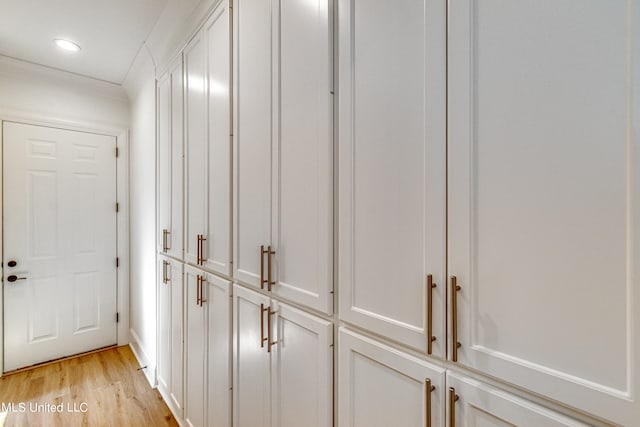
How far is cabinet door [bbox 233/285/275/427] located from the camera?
4.07 feet

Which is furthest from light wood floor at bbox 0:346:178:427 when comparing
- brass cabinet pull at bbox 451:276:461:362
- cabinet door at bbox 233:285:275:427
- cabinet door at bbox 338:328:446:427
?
brass cabinet pull at bbox 451:276:461:362

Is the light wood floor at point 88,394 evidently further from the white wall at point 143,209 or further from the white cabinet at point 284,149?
the white cabinet at point 284,149

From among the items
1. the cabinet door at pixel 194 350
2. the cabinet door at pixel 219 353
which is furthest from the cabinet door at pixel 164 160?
the cabinet door at pixel 219 353

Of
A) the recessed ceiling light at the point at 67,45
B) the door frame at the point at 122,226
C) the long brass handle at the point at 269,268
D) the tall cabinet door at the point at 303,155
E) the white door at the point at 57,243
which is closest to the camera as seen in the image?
the tall cabinet door at the point at 303,155

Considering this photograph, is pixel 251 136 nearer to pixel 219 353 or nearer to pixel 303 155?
pixel 303 155

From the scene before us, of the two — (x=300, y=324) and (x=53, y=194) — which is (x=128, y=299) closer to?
(x=53, y=194)

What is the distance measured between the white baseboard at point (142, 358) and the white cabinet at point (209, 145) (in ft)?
4.61

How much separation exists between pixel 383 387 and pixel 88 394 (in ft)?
9.14

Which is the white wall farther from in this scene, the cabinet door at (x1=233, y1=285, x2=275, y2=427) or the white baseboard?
the cabinet door at (x1=233, y1=285, x2=275, y2=427)

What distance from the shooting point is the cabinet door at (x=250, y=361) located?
124 cm

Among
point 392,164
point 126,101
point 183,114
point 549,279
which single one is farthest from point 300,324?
point 126,101

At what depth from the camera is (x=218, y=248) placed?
157 centimetres

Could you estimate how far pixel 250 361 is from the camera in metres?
1.33

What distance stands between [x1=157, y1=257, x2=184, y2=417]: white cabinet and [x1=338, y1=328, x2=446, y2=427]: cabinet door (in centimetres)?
149
